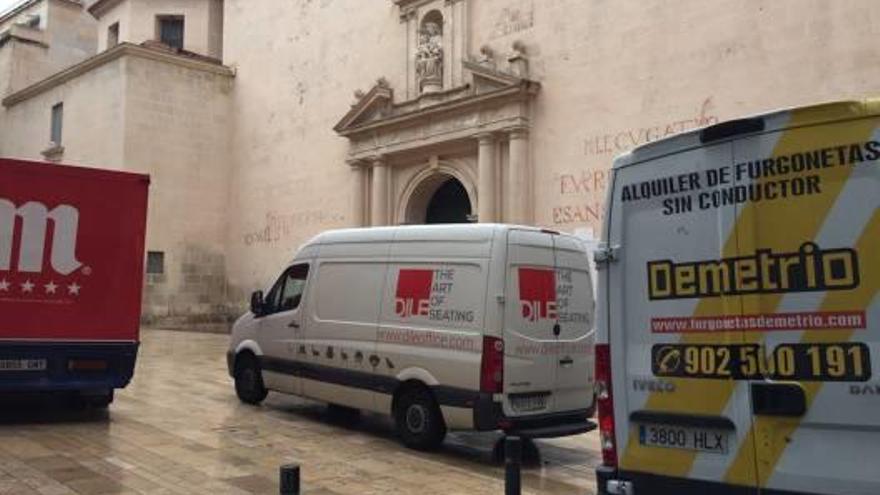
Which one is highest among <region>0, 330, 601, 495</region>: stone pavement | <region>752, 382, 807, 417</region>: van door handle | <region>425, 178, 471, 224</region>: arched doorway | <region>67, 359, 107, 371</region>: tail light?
<region>425, 178, 471, 224</region>: arched doorway

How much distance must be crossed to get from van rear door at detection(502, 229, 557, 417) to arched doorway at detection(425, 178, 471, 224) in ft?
40.7

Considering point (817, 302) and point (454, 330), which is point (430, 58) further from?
point (817, 302)

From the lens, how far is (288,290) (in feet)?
35.3

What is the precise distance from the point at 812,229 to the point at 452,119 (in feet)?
55.0

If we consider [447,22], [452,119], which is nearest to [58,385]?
[452,119]

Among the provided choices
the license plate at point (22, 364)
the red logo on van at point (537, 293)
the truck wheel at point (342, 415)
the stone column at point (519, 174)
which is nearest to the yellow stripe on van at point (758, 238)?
the red logo on van at point (537, 293)

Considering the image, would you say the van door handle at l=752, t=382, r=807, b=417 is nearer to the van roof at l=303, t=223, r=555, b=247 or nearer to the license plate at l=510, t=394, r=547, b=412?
the license plate at l=510, t=394, r=547, b=412

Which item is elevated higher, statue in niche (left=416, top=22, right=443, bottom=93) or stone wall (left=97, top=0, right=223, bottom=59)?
stone wall (left=97, top=0, right=223, bottom=59)

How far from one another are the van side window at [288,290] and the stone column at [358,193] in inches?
468

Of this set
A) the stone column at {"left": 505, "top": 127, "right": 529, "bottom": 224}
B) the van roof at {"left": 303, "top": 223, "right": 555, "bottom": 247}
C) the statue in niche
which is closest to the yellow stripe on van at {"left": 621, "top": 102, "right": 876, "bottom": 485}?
the van roof at {"left": 303, "top": 223, "right": 555, "bottom": 247}

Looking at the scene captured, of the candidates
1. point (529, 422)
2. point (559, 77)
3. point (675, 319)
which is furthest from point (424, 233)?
point (559, 77)

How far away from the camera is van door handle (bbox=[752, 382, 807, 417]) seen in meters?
3.47

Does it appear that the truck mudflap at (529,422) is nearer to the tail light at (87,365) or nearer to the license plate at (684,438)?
the license plate at (684,438)

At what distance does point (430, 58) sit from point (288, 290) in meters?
11.4
